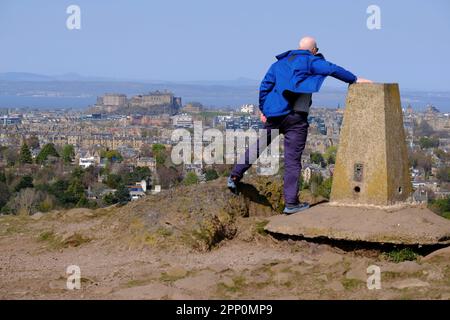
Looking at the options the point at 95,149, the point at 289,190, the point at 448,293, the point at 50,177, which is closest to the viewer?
the point at 448,293

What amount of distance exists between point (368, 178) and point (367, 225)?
0.73 meters

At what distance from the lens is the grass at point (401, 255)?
9789 millimetres

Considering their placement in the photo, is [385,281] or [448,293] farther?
[385,281]

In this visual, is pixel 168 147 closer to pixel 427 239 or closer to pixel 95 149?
pixel 95 149

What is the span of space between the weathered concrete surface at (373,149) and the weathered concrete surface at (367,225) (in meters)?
0.23

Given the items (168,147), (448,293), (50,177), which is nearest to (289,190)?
(448,293)

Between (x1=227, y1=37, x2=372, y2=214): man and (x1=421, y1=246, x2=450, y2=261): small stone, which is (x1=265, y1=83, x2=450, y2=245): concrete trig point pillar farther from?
(x1=421, y1=246, x2=450, y2=261): small stone

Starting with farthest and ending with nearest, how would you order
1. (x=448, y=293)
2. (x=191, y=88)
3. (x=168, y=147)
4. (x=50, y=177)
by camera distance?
(x=191, y=88) < (x=168, y=147) < (x=50, y=177) < (x=448, y=293)

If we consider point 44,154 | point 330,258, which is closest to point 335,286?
point 330,258

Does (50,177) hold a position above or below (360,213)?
below

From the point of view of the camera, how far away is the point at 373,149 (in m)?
10.6

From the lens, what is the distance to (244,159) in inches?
438

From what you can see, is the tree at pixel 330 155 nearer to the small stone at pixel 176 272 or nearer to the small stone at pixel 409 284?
the small stone at pixel 176 272

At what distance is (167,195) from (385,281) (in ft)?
13.0
